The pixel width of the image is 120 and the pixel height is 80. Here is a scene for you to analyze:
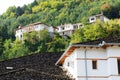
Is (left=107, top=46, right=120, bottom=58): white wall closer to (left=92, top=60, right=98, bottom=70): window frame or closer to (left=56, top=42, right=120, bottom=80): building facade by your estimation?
(left=56, top=42, right=120, bottom=80): building facade

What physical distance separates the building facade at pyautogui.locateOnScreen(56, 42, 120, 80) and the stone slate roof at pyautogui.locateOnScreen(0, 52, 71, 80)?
166cm

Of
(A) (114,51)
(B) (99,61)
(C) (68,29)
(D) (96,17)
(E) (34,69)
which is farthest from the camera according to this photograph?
(C) (68,29)

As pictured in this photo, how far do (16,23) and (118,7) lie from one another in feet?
130

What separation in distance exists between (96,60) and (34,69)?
190 inches

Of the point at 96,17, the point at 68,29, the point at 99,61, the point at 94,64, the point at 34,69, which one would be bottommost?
the point at 68,29

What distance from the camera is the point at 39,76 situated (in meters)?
28.8

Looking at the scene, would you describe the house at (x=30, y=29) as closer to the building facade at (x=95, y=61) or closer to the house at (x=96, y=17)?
the house at (x=96, y=17)

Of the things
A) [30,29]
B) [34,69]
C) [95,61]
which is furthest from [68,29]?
[95,61]

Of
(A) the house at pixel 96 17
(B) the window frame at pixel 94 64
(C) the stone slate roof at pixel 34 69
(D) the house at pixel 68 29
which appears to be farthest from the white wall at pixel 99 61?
(D) the house at pixel 68 29

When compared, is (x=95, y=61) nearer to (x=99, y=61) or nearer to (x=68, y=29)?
(x=99, y=61)

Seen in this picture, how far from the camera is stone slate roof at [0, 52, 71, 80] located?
2852cm

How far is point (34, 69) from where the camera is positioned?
31250 mm

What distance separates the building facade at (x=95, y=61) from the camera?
28.0 m

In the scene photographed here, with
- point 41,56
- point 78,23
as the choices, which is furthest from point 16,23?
point 41,56
